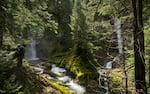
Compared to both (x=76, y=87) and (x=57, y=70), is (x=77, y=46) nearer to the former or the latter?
(x=57, y=70)

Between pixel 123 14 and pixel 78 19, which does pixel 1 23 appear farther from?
pixel 78 19

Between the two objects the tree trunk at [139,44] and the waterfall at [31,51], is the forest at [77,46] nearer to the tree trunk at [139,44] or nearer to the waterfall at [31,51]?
the tree trunk at [139,44]

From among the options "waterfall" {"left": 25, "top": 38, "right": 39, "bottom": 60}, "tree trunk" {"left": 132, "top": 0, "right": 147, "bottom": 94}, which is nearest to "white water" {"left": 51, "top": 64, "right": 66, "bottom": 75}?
"waterfall" {"left": 25, "top": 38, "right": 39, "bottom": 60}

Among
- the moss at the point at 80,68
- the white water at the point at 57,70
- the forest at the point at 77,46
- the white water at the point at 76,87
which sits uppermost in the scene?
the forest at the point at 77,46

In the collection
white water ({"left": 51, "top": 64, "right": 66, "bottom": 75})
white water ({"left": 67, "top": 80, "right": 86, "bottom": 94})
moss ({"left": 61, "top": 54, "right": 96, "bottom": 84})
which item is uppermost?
moss ({"left": 61, "top": 54, "right": 96, "bottom": 84})

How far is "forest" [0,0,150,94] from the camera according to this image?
6.30m

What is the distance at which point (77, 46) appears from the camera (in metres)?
20.5

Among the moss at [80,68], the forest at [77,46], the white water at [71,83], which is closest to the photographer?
the forest at [77,46]

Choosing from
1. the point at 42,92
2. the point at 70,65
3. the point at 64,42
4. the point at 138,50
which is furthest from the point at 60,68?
the point at 138,50

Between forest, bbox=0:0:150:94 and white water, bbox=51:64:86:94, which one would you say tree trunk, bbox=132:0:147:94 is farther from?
white water, bbox=51:64:86:94

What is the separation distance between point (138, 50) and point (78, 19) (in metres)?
15.3

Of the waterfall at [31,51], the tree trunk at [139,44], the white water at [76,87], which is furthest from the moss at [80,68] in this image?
the tree trunk at [139,44]

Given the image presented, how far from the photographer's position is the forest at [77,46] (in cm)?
630

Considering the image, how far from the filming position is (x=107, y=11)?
750 centimetres
